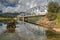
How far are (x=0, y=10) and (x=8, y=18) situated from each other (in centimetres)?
20

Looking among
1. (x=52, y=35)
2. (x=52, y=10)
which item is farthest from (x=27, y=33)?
(x=52, y=10)

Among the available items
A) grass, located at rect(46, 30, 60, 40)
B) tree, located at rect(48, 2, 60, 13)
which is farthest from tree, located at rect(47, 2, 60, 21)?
grass, located at rect(46, 30, 60, 40)

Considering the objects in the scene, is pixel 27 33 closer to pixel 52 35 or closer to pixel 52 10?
pixel 52 35

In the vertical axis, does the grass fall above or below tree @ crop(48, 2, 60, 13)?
below

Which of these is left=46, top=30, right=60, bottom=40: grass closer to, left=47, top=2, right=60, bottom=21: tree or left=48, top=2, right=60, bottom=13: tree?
left=47, top=2, right=60, bottom=21: tree

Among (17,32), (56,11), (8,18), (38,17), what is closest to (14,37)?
(17,32)

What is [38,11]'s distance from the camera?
128 inches

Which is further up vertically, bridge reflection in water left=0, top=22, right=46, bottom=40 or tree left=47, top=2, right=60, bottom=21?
tree left=47, top=2, right=60, bottom=21

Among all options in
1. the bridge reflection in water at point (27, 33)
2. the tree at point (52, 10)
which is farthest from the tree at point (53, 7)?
the bridge reflection in water at point (27, 33)

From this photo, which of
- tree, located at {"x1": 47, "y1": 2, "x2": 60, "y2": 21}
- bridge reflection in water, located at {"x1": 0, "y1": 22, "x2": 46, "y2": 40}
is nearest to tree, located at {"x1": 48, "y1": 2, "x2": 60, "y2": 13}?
tree, located at {"x1": 47, "y1": 2, "x2": 60, "y2": 21}

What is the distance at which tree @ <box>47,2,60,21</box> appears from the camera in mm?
3211

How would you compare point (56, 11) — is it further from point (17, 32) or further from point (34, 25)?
point (17, 32)

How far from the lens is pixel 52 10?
3.21m

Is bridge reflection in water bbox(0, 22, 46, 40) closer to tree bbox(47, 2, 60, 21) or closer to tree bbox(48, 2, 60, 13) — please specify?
tree bbox(47, 2, 60, 21)
